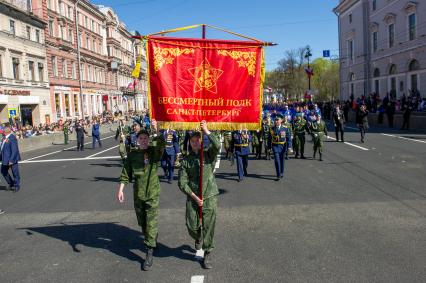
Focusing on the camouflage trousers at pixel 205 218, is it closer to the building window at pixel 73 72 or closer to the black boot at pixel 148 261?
the black boot at pixel 148 261

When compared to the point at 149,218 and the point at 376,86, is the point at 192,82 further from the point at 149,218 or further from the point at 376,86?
the point at 376,86

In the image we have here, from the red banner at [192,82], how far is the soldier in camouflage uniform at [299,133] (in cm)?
995

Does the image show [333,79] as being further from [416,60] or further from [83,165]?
[83,165]

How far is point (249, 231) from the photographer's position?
6582 millimetres

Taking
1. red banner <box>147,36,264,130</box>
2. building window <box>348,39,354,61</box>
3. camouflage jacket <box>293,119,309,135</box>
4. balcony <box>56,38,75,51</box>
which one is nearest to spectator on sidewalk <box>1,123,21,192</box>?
red banner <box>147,36,264,130</box>

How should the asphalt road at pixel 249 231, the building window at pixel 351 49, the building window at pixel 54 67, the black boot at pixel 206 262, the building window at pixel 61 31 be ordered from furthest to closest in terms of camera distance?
the building window at pixel 351 49
the building window at pixel 61 31
the building window at pixel 54 67
the black boot at pixel 206 262
the asphalt road at pixel 249 231

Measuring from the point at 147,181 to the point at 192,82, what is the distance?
4.94 ft

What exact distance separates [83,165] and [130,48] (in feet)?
228

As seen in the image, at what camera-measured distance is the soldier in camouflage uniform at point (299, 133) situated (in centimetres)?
1530

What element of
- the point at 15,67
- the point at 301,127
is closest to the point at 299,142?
the point at 301,127

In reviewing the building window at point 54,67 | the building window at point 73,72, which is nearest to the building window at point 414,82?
the building window at point 54,67

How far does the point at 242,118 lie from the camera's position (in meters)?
5.84

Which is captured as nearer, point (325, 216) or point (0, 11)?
point (325, 216)

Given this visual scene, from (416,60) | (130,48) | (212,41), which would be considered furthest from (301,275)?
(130,48)
